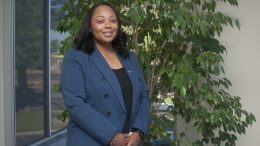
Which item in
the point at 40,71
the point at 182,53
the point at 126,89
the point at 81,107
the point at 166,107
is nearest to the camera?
the point at 81,107

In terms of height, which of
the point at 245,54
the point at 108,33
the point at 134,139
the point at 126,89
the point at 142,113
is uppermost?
the point at 108,33

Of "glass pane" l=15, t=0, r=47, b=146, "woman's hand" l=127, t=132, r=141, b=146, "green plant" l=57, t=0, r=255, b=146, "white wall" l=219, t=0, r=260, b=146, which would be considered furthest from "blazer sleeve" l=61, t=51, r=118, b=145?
"glass pane" l=15, t=0, r=47, b=146

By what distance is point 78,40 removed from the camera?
1.99 m

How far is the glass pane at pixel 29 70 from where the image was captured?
4391 millimetres

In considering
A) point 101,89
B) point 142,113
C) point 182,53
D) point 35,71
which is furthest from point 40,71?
point 101,89

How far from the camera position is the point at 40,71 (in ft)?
16.5

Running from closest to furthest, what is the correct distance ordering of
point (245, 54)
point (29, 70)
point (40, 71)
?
point (245, 54)
point (29, 70)
point (40, 71)

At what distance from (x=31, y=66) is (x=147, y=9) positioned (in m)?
2.70

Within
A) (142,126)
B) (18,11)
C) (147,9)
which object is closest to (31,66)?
(18,11)

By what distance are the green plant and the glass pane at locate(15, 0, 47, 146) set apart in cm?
185

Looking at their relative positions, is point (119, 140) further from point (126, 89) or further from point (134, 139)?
point (126, 89)

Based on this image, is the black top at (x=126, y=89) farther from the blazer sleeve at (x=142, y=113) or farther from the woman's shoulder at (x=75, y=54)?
the woman's shoulder at (x=75, y=54)

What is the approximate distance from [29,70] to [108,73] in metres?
3.02

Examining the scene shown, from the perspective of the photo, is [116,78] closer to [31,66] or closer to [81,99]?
[81,99]
